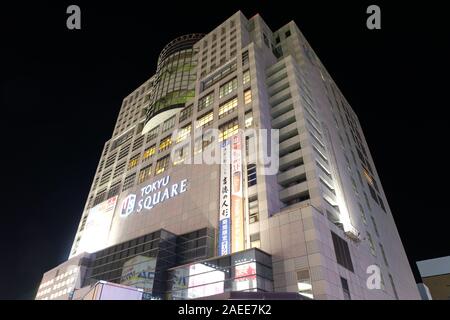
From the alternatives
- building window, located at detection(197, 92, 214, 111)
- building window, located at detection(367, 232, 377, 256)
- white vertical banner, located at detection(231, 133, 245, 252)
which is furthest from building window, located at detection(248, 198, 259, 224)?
building window, located at detection(197, 92, 214, 111)

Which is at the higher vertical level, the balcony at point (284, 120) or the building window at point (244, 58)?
the building window at point (244, 58)

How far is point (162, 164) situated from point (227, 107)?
1892 cm

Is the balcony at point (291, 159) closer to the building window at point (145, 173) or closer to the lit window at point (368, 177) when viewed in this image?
the building window at point (145, 173)

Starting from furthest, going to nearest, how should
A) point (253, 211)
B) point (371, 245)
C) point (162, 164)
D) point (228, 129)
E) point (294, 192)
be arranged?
point (162, 164), point (228, 129), point (371, 245), point (294, 192), point (253, 211)

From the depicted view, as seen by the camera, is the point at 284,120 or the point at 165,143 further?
the point at 165,143

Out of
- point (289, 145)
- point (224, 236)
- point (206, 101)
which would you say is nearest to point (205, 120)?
point (206, 101)

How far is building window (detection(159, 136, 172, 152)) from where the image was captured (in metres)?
70.1

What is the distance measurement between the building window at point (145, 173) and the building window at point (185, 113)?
44.0 feet

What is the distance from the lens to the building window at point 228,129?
2225 inches

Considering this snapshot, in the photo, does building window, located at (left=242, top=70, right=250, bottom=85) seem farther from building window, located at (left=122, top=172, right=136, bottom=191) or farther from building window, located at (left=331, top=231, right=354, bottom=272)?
building window, located at (left=331, top=231, right=354, bottom=272)

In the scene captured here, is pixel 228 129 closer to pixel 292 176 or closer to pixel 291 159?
pixel 291 159

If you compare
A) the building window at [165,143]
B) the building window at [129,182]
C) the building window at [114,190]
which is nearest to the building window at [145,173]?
the building window at [129,182]

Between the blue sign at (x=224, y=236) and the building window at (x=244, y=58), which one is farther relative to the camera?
the building window at (x=244, y=58)

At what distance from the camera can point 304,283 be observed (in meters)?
34.4
